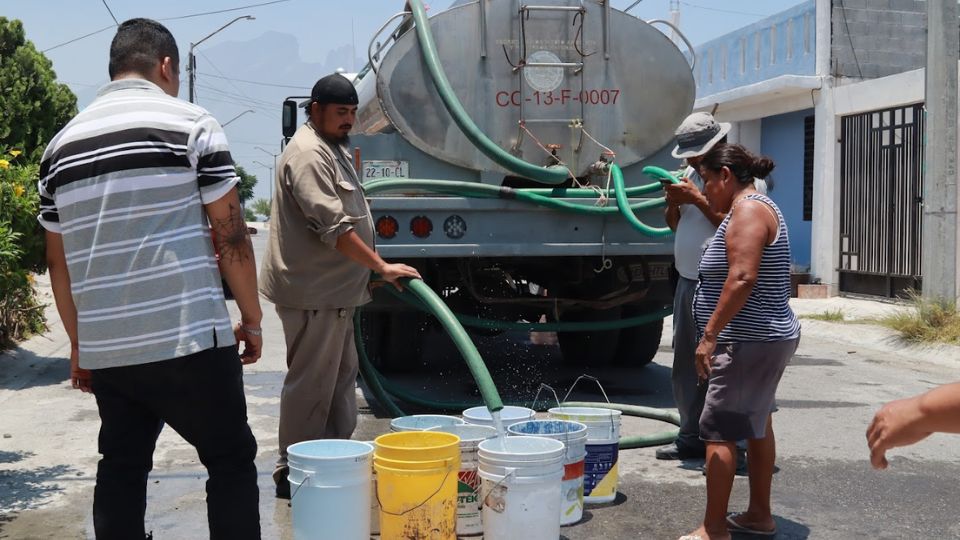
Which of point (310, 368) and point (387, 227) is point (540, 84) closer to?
point (387, 227)

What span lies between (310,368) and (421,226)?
2.13 m

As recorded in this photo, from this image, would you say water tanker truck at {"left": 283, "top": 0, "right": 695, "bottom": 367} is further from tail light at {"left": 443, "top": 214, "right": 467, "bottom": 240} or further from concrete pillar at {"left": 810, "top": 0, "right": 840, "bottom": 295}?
concrete pillar at {"left": 810, "top": 0, "right": 840, "bottom": 295}

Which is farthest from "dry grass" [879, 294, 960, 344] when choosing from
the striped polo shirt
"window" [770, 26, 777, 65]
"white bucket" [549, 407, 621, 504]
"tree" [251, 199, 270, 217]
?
"tree" [251, 199, 270, 217]

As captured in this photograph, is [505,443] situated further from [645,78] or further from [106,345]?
[645,78]

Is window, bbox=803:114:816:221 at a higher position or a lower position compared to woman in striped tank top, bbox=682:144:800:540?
higher

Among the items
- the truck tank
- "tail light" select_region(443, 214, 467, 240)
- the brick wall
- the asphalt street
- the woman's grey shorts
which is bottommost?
the asphalt street

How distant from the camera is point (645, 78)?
23.7 feet

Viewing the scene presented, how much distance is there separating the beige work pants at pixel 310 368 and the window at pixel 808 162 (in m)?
13.3

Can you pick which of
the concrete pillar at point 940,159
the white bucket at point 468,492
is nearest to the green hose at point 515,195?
the white bucket at point 468,492

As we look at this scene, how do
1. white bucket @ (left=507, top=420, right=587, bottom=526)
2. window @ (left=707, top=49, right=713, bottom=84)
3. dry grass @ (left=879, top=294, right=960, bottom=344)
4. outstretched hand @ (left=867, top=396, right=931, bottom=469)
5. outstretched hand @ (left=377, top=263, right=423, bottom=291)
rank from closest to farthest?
outstretched hand @ (left=867, top=396, right=931, bottom=469) → white bucket @ (left=507, top=420, right=587, bottom=526) → outstretched hand @ (left=377, top=263, right=423, bottom=291) → dry grass @ (left=879, top=294, right=960, bottom=344) → window @ (left=707, top=49, right=713, bottom=84)

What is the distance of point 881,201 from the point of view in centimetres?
1381

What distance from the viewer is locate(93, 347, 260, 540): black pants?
3.05 m

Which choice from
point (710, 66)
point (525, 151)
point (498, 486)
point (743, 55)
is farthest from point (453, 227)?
point (710, 66)

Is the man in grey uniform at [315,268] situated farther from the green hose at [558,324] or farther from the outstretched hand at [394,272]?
the green hose at [558,324]
